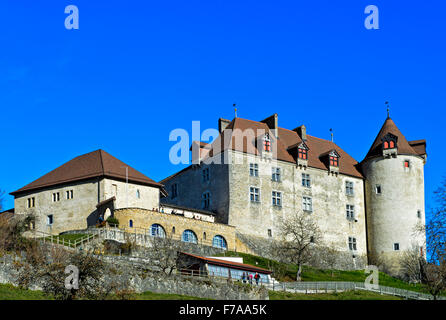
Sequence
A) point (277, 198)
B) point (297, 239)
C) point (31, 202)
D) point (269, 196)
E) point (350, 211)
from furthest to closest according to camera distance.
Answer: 1. point (350, 211)
2. point (277, 198)
3. point (269, 196)
4. point (31, 202)
5. point (297, 239)

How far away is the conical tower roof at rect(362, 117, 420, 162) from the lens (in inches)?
3477

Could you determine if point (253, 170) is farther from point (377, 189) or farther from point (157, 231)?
point (377, 189)

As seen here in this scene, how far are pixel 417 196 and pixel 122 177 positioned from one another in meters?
33.6

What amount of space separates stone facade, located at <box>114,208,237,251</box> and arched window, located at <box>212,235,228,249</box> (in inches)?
8.9

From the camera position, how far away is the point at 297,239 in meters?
74.3

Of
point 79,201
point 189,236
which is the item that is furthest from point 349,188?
point 79,201

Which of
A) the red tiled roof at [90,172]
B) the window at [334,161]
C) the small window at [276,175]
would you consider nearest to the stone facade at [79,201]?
the red tiled roof at [90,172]

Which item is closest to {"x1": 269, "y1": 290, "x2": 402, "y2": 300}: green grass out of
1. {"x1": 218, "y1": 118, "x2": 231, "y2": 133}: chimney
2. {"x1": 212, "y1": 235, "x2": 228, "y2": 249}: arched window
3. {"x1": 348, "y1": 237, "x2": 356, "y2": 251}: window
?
{"x1": 212, "y1": 235, "x2": 228, "y2": 249}: arched window

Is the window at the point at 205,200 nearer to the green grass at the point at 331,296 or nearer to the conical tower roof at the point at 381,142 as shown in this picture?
the conical tower roof at the point at 381,142

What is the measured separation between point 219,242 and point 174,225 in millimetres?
5339

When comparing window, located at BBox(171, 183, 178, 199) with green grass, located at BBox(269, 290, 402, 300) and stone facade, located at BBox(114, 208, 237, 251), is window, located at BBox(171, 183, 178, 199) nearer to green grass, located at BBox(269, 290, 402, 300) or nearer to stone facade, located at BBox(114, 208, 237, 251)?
stone facade, located at BBox(114, 208, 237, 251)
